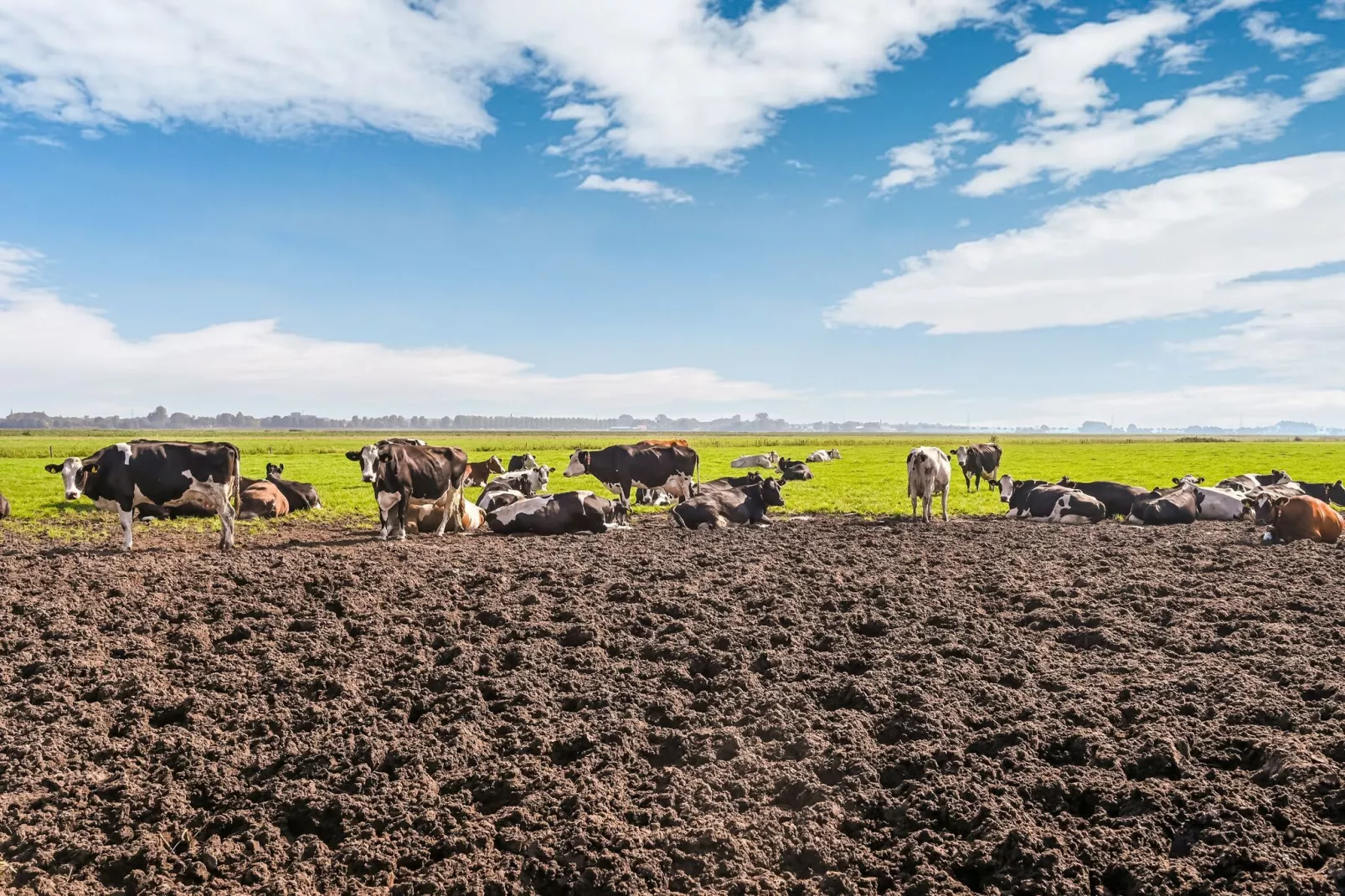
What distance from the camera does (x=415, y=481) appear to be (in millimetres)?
16172

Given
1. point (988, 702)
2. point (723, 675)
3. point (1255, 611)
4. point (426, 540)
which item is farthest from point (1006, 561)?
point (426, 540)

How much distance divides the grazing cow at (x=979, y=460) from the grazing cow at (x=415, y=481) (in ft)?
65.6

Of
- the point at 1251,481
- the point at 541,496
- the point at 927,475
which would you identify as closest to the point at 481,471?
the point at 541,496

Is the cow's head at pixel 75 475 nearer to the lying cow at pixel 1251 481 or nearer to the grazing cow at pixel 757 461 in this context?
the lying cow at pixel 1251 481

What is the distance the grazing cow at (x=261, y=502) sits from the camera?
759 inches

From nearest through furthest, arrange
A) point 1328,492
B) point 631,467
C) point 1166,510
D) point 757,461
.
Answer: point 1166,510
point 631,467
point 1328,492
point 757,461

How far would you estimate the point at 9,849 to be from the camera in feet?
17.6

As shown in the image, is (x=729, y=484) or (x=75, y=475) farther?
(x=729, y=484)

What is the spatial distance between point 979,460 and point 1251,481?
9254mm

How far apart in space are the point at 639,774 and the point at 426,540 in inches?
393

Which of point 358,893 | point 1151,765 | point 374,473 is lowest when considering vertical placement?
point 358,893

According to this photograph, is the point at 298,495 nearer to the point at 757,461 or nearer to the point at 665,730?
the point at 665,730

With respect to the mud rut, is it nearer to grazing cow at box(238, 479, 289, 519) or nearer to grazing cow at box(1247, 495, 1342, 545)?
grazing cow at box(1247, 495, 1342, 545)

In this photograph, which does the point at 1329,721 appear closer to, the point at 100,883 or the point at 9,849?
the point at 100,883
